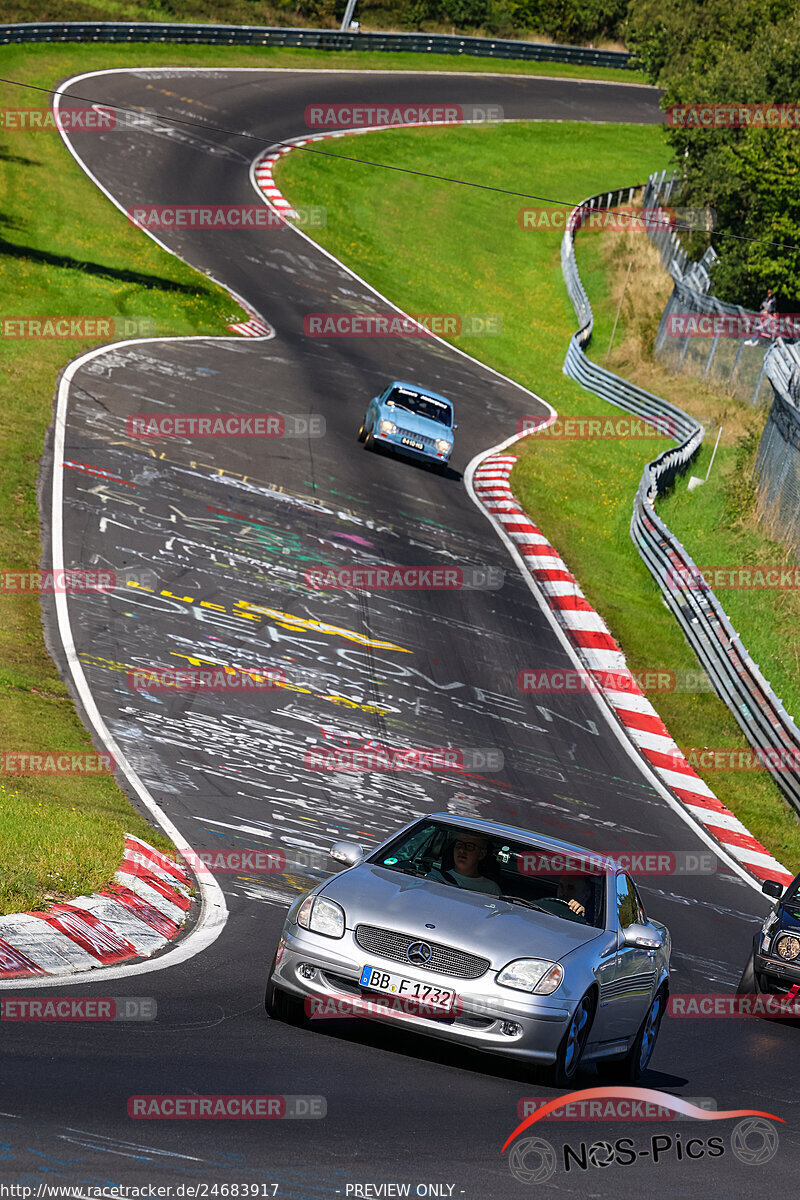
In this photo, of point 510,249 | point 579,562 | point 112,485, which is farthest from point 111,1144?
point 510,249

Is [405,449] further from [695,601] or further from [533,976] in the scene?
[533,976]

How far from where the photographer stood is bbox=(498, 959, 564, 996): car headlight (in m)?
7.84

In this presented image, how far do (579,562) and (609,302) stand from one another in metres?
24.5

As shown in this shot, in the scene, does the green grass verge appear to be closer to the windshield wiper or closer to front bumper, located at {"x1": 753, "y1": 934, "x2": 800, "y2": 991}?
front bumper, located at {"x1": 753, "y1": 934, "x2": 800, "y2": 991}

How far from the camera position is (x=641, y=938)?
869 centimetres

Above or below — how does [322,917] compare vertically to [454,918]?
below

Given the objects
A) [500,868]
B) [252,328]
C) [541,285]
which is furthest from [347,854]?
[541,285]

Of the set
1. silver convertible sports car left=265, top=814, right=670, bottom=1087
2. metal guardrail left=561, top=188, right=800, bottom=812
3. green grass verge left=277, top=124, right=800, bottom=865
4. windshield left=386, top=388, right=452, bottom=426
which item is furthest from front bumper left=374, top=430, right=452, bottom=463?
silver convertible sports car left=265, top=814, right=670, bottom=1087

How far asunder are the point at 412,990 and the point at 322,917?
0.67m

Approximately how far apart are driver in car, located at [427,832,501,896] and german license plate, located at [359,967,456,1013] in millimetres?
1028

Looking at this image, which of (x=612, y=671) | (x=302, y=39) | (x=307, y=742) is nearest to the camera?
(x=307, y=742)

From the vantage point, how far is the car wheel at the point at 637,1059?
8.88m

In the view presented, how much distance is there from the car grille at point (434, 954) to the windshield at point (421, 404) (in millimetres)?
22903

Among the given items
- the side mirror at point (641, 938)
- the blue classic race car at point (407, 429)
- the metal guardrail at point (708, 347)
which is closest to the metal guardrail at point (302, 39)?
the metal guardrail at point (708, 347)
